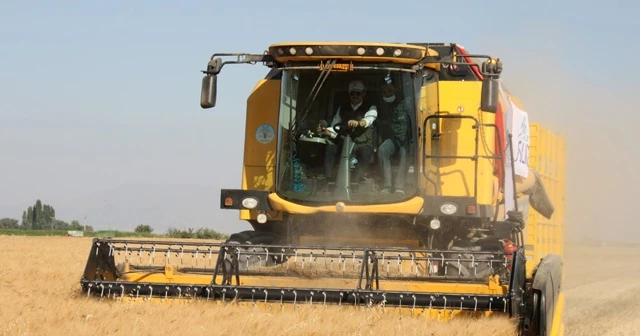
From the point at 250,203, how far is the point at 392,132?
142 centimetres

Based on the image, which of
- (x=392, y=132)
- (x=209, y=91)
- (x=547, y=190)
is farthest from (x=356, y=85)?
(x=547, y=190)

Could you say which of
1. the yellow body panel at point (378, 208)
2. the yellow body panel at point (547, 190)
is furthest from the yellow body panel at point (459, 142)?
the yellow body panel at point (547, 190)

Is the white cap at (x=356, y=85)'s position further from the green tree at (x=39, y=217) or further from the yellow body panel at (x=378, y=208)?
the green tree at (x=39, y=217)

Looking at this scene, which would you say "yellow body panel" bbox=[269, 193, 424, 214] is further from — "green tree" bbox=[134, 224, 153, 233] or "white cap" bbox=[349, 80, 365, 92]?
"green tree" bbox=[134, 224, 153, 233]

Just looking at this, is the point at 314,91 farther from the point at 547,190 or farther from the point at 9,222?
the point at 9,222

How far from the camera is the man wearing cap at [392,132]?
27.1ft

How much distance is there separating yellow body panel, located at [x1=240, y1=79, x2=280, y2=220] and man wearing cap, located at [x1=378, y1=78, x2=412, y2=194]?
127 cm

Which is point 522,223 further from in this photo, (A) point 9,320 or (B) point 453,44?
(A) point 9,320

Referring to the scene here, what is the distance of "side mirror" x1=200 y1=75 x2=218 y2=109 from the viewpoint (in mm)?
8570

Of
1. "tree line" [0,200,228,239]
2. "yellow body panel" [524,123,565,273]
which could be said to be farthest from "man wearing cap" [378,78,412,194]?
"tree line" [0,200,228,239]

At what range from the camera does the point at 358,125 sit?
827cm

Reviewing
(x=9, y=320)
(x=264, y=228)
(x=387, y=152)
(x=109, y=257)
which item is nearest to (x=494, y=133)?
(x=387, y=152)

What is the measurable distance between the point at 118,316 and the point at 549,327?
2974 mm

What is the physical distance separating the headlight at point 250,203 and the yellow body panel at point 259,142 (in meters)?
0.41
